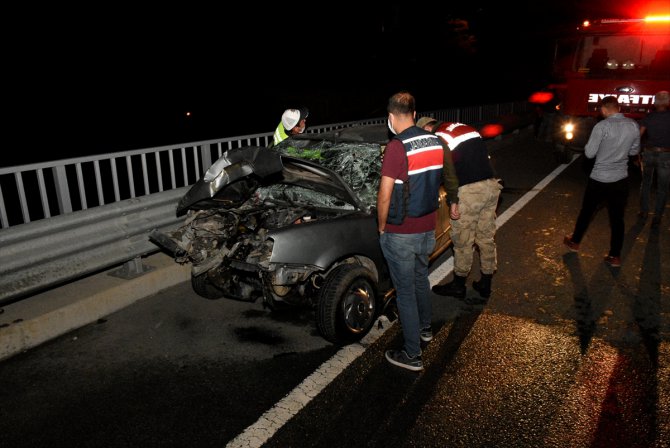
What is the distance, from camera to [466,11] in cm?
3619

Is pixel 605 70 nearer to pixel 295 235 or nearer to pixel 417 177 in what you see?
pixel 417 177

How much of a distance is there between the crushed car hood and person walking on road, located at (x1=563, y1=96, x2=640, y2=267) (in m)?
3.06

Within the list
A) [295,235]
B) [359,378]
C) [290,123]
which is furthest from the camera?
[290,123]

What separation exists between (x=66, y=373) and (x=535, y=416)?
128 inches

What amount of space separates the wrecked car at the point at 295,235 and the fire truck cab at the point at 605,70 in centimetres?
819

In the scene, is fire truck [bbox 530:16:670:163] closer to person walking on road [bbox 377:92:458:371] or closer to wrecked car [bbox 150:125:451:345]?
wrecked car [bbox 150:125:451:345]

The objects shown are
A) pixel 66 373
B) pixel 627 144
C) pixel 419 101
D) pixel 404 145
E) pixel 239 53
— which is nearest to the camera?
pixel 404 145

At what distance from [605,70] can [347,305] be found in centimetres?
1000

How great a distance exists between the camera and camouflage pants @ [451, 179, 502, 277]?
484 cm

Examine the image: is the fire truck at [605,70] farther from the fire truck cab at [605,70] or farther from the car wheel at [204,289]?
the car wheel at [204,289]

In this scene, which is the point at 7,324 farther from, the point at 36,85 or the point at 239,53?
the point at 239,53

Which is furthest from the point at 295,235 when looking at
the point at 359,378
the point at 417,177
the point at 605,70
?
the point at 605,70

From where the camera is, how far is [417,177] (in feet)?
11.8

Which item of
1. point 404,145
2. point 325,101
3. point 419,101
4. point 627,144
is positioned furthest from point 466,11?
point 404,145
